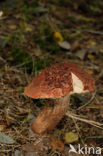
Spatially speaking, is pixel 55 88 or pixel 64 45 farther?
pixel 64 45

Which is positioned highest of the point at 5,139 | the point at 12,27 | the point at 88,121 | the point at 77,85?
the point at 77,85

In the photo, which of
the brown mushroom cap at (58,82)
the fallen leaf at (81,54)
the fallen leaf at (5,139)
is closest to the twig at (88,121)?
the brown mushroom cap at (58,82)

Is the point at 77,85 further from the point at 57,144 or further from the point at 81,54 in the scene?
the point at 81,54

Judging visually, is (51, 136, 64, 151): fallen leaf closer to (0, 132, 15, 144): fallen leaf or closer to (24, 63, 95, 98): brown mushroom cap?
(0, 132, 15, 144): fallen leaf

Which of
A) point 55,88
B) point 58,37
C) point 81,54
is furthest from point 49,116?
point 58,37

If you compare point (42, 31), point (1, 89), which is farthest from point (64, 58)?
point (1, 89)

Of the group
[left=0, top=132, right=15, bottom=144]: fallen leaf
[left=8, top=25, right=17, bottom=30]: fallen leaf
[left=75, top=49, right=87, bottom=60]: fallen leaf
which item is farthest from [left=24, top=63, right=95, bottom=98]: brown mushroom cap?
[left=8, top=25, right=17, bottom=30]: fallen leaf

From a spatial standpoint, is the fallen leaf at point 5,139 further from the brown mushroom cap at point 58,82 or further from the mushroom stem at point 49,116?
the brown mushroom cap at point 58,82
